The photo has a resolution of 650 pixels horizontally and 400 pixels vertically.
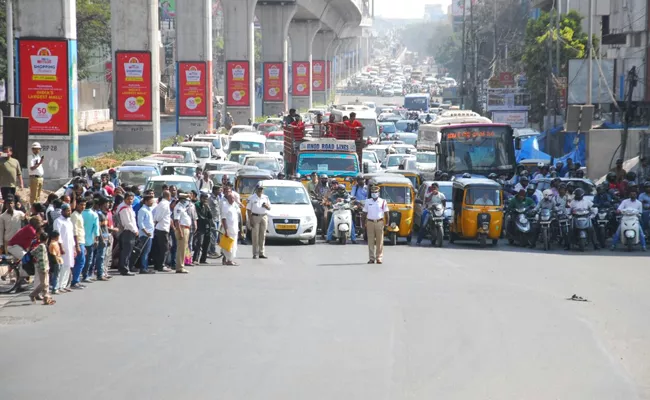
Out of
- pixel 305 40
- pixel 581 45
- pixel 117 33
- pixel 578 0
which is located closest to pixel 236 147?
pixel 117 33

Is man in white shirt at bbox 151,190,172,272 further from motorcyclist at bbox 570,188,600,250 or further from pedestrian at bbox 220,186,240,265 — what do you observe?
motorcyclist at bbox 570,188,600,250

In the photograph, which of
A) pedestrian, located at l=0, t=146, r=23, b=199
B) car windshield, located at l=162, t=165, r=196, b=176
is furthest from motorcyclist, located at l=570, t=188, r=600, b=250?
pedestrian, located at l=0, t=146, r=23, b=199

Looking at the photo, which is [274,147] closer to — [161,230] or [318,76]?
[161,230]

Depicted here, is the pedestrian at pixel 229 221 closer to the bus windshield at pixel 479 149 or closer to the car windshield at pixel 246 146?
the bus windshield at pixel 479 149

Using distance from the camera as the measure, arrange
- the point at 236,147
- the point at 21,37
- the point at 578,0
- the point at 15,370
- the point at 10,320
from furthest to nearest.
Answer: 1. the point at 578,0
2. the point at 236,147
3. the point at 21,37
4. the point at 10,320
5. the point at 15,370

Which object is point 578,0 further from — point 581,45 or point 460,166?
point 460,166

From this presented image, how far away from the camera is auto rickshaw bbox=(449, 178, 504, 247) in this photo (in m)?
28.9

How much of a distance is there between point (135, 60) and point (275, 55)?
40.6 m

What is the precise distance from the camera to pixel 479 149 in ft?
123

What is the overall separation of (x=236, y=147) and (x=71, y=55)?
12.6 m

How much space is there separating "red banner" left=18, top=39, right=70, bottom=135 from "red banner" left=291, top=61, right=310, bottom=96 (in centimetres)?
6747

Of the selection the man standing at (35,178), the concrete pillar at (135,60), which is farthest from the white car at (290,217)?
the concrete pillar at (135,60)

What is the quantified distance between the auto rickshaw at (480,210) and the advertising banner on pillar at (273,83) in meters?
59.0

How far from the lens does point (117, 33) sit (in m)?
48.4
